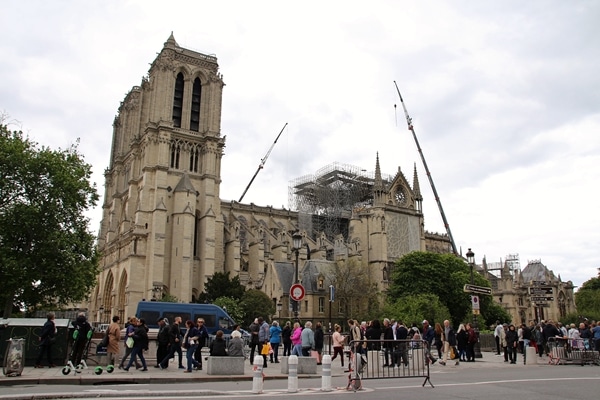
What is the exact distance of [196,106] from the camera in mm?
66938

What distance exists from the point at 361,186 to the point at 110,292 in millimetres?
41631

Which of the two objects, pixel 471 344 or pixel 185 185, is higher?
pixel 185 185

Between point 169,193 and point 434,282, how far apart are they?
3144cm

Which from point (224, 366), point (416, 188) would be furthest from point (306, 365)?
point (416, 188)

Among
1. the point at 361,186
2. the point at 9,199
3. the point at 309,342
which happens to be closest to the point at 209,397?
the point at 309,342

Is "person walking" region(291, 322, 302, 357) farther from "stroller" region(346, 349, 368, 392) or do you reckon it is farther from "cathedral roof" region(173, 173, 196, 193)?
"cathedral roof" region(173, 173, 196, 193)

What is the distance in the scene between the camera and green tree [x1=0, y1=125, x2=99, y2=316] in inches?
1304

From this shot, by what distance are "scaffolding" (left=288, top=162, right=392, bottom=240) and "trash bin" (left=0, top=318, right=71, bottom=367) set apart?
62555mm

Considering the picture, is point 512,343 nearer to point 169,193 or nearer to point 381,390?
point 381,390

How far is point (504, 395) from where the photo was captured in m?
10.3

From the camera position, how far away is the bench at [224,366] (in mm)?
15242

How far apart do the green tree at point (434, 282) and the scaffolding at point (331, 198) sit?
24.1m

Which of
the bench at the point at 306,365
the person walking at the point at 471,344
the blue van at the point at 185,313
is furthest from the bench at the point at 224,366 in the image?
the blue van at the point at 185,313

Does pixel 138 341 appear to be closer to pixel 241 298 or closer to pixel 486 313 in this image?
pixel 241 298
